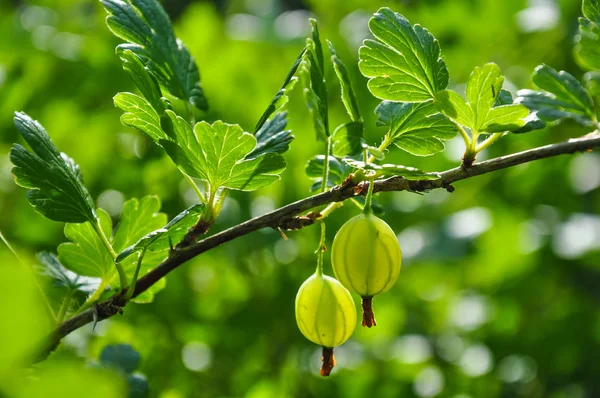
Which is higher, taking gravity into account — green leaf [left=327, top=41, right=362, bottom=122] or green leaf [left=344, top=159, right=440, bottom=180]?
green leaf [left=327, top=41, right=362, bottom=122]

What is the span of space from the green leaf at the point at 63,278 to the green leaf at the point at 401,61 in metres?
0.46

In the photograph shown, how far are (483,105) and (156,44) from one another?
41 centimetres

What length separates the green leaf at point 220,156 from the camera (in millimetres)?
790

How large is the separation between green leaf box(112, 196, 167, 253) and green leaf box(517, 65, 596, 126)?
1.61ft

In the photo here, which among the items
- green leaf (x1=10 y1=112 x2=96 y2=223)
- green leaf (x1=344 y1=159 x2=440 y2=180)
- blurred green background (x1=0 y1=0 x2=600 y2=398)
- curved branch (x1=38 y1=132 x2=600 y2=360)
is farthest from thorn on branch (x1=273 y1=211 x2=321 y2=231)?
blurred green background (x1=0 y1=0 x2=600 y2=398)

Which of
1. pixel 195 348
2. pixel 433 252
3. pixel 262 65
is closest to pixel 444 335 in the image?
pixel 433 252

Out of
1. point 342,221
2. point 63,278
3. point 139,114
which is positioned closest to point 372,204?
point 139,114

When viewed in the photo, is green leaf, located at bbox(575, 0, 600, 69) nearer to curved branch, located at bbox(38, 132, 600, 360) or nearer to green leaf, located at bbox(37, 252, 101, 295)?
curved branch, located at bbox(38, 132, 600, 360)

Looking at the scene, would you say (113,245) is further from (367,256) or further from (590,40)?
(590,40)

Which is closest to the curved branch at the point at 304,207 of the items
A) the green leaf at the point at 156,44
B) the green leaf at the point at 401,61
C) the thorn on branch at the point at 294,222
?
the thorn on branch at the point at 294,222

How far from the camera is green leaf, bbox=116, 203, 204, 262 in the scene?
800 mm

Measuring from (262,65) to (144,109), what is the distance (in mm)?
1714

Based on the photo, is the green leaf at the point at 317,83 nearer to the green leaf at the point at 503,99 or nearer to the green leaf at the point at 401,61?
the green leaf at the point at 401,61

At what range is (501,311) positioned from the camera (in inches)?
94.4
